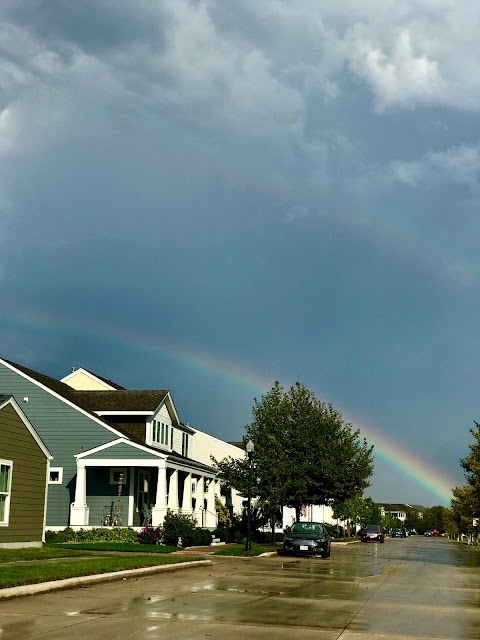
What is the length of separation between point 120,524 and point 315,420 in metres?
15.0

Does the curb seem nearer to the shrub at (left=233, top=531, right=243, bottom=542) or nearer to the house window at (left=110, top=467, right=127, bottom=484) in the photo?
the house window at (left=110, top=467, right=127, bottom=484)

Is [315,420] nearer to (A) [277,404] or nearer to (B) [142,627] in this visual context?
(A) [277,404]

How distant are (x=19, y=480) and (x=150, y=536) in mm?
6987

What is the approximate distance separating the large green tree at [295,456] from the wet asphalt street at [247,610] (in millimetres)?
20963

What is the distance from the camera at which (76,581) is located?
1538cm

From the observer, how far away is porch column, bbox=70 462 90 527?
113 feet

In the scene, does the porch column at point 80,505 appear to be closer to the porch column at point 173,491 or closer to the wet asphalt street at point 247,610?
the porch column at point 173,491

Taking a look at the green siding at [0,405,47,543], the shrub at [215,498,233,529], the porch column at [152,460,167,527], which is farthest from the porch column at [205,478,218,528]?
the green siding at [0,405,47,543]

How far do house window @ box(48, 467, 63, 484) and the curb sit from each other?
662 inches

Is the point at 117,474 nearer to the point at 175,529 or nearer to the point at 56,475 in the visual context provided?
the point at 56,475

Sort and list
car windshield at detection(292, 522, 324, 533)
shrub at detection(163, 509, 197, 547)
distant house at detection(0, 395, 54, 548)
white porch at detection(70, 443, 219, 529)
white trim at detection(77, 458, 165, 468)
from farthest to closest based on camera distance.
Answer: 1. white trim at detection(77, 458, 165, 468)
2. white porch at detection(70, 443, 219, 529)
3. car windshield at detection(292, 522, 324, 533)
4. shrub at detection(163, 509, 197, 547)
5. distant house at detection(0, 395, 54, 548)

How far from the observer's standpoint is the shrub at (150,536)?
31797 millimetres

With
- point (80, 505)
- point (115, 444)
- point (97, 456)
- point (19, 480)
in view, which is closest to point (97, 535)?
point (80, 505)

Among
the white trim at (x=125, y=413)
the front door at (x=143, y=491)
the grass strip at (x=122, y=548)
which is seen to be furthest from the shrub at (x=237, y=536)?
the grass strip at (x=122, y=548)
